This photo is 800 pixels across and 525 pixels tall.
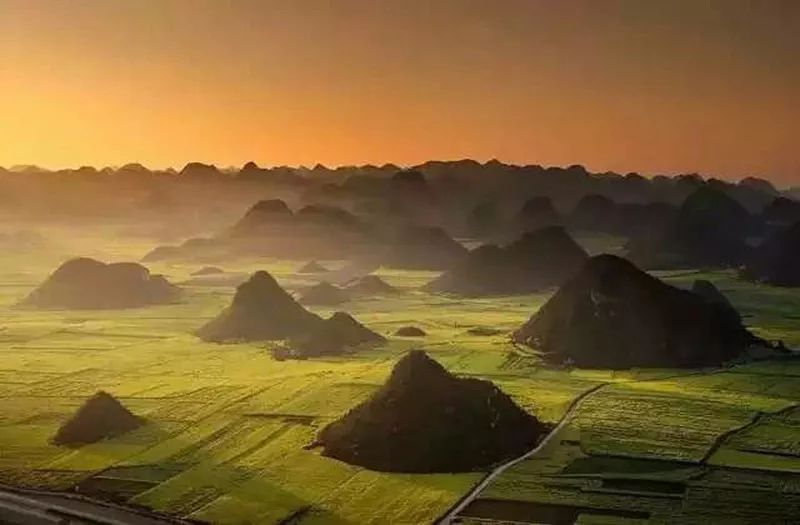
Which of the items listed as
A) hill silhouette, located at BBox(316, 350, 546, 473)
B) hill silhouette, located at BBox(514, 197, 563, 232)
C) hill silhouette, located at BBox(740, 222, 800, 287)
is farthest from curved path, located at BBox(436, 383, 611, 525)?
hill silhouette, located at BBox(514, 197, 563, 232)

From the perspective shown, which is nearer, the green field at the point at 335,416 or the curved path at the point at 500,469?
the curved path at the point at 500,469

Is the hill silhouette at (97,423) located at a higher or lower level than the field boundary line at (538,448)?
higher

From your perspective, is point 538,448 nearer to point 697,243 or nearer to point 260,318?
point 260,318

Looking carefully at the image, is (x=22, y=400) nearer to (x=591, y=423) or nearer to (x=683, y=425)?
(x=591, y=423)

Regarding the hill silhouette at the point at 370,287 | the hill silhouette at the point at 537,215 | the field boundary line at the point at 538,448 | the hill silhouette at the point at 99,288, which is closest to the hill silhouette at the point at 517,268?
the hill silhouette at the point at 370,287

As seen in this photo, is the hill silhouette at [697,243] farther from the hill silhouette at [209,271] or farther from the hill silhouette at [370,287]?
the hill silhouette at [209,271]

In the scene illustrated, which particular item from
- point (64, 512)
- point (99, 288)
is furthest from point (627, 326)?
point (99, 288)

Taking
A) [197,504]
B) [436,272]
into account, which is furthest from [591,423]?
[436,272]

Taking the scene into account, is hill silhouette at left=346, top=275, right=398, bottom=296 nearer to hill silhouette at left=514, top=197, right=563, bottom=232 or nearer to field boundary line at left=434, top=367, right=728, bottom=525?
field boundary line at left=434, top=367, right=728, bottom=525
